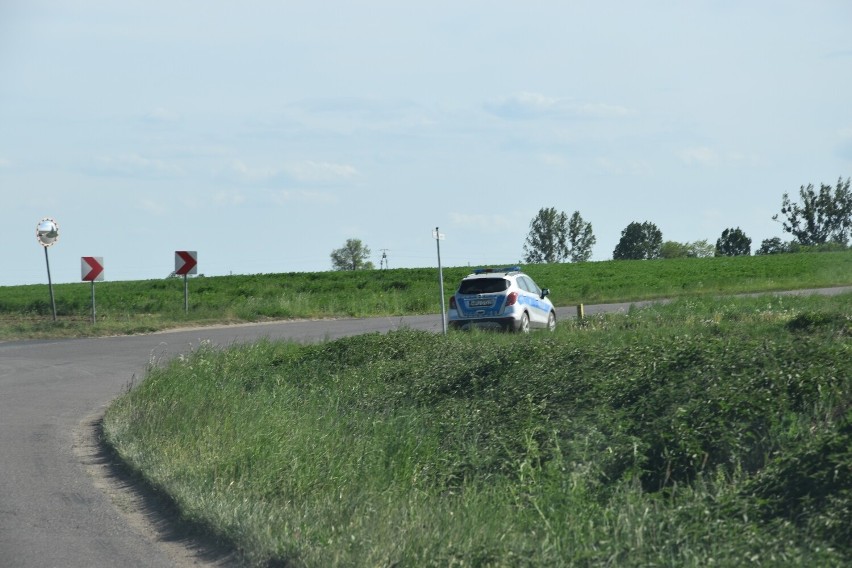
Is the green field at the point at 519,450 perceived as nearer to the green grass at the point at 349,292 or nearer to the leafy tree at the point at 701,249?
the green grass at the point at 349,292

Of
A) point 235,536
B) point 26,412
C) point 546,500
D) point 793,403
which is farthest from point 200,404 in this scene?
point 793,403

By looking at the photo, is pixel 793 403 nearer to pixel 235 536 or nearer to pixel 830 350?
pixel 830 350

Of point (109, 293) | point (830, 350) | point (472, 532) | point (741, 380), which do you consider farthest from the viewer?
point (109, 293)

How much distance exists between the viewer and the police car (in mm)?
22578

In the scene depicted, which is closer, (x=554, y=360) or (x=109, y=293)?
(x=554, y=360)

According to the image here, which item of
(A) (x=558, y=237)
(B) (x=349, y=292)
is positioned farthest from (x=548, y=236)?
(B) (x=349, y=292)

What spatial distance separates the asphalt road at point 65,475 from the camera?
290 inches

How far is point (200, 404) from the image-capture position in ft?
40.2

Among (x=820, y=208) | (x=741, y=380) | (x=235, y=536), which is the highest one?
(x=820, y=208)

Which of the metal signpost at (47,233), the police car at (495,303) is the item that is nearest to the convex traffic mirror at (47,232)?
the metal signpost at (47,233)

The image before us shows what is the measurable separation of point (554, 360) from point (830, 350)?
3377mm

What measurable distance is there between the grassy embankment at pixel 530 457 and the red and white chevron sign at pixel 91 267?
17.2 metres

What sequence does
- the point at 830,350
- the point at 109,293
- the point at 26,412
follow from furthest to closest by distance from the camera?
the point at 109,293
the point at 26,412
the point at 830,350

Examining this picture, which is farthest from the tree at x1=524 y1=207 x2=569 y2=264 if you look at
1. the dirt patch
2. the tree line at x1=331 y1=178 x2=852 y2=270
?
the dirt patch
